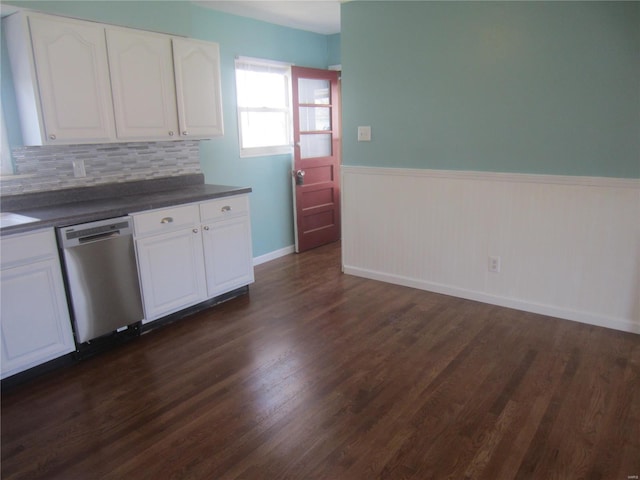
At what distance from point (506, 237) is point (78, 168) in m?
3.06

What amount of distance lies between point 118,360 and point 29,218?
3.19 feet

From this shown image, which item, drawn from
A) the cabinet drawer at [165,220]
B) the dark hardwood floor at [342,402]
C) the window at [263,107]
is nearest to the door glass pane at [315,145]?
the window at [263,107]

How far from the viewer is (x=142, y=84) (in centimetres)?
308

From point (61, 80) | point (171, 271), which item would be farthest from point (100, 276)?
point (61, 80)

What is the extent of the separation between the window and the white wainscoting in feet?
3.48

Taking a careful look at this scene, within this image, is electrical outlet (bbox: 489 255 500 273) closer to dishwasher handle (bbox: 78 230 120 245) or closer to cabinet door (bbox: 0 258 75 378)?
dishwasher handle (bbox: 78 230 120 245)

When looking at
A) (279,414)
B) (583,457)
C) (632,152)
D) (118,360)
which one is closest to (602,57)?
(632,152)

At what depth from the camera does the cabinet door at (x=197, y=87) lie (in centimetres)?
329

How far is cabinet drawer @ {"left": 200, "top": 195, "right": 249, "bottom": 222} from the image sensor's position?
326 centimetres

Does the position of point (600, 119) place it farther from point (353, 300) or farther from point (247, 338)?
point (247, 338)

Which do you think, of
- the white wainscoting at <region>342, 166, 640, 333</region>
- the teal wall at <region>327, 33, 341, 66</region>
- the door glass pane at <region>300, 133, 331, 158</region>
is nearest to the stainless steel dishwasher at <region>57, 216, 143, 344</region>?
the white wainscoting at <region>342, 166, 640, 333</region>

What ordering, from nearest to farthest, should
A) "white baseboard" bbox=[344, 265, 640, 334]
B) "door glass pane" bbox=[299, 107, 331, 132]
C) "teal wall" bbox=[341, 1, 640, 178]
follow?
"teal wall" bbox=[341, 1, 640, 178]
"white baseboard" bbox=[344, 265, 640, 334]
"door glass pane" bbox=[299, 107, 331, 132]

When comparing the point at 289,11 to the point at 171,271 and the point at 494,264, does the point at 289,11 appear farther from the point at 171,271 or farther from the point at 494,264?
the point at 494,264

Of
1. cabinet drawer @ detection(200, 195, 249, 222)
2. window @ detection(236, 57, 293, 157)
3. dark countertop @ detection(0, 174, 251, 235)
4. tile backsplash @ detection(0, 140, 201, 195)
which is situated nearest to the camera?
dark countertop @ detection(0, 174, 251, 235)
